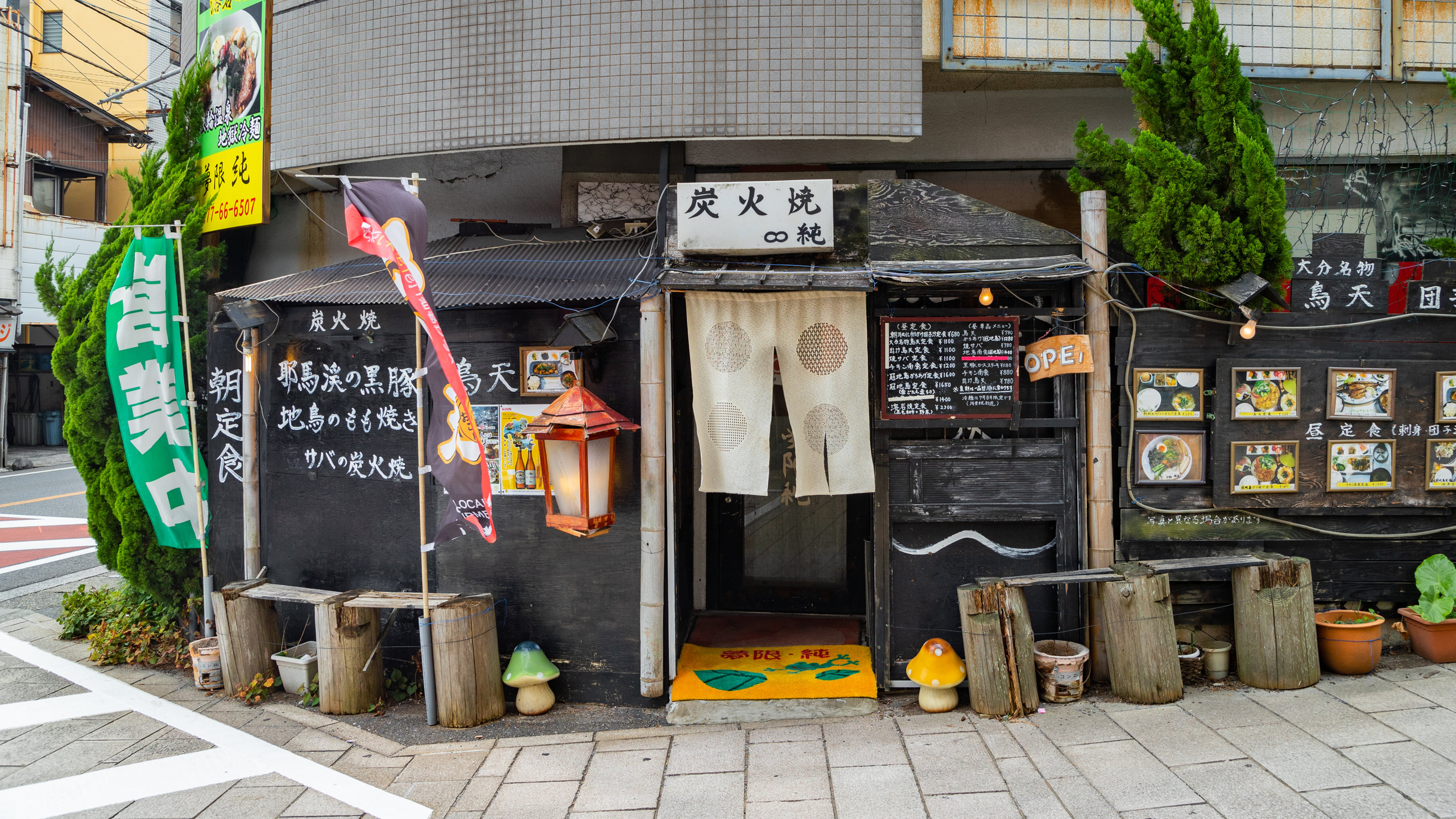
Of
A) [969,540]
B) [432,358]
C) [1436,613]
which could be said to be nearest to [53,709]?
[432,358]

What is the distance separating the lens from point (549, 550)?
7.54 m

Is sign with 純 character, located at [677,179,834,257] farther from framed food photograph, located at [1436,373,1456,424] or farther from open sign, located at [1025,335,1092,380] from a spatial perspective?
framed food photograph, located at [1436,373,1456,424]

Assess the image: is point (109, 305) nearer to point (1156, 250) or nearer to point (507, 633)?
point (507, 633)

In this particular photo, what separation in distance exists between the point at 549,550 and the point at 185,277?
17.2 ft

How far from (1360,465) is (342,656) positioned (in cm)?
901

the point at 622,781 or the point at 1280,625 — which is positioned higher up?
the point at 1280,625


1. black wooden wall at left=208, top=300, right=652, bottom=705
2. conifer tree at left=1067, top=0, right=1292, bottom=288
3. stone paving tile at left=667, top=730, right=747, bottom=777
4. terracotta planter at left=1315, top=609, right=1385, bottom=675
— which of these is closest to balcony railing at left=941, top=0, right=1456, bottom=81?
conifer tree at left=1067, top=0, right=1292, bottom=288

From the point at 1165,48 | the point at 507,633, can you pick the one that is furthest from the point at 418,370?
the point at 1165,48

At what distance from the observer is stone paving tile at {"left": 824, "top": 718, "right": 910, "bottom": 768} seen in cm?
612

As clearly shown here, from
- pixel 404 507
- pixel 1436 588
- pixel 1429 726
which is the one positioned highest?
pixel 404 507

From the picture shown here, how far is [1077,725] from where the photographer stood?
6.46m

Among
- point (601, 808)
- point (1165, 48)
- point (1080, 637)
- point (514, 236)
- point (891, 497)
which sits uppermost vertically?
point (1165, 48)

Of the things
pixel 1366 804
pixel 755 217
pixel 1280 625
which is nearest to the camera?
pixel 1366 804

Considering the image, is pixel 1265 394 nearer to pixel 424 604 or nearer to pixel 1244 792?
pixel 1244 792
